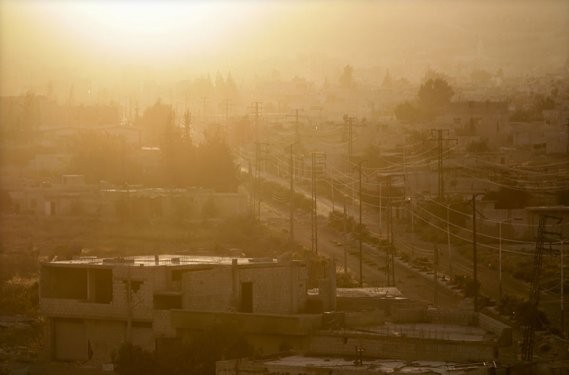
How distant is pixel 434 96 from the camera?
61656mm

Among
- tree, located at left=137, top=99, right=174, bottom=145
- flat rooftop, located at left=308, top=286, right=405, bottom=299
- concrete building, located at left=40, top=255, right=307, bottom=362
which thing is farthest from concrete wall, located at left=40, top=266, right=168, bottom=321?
tree, located at left=137, top=99, right=174, bottom=145

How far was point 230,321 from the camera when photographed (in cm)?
1966

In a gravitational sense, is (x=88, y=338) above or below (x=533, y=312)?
below

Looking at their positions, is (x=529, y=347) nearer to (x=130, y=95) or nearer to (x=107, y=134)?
(x=107, y=134)

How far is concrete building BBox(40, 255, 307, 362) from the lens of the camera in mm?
20578

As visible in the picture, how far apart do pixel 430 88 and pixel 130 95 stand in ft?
64.9

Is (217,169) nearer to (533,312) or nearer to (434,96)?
→ (533,312)

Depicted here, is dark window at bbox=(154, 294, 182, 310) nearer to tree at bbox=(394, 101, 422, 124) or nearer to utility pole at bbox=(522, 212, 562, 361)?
utility pole at bbox=(522, 212, 562, 361)

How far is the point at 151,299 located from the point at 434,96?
41503 millimetres

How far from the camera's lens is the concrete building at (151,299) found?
2058cm

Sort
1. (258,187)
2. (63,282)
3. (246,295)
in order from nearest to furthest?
(246,295) → (63,282) → (258,187)

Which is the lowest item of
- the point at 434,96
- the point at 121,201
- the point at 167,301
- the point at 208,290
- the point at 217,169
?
the point at 121,201

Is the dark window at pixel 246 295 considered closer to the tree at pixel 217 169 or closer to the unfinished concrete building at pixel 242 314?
the unfinished concrete building at pixel 242 314

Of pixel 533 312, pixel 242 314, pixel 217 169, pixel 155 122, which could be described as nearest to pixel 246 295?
pixel 242 314
